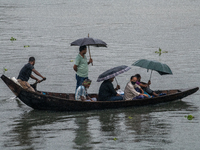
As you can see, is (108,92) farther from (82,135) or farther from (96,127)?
(82,135)

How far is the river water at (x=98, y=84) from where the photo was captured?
11195mm

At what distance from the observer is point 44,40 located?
31094 mm

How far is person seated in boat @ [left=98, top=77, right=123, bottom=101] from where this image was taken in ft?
44.7

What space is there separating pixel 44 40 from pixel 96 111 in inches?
709

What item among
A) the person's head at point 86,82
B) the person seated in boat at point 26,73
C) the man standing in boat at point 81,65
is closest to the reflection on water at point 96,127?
the person seated in boat at point 26,73

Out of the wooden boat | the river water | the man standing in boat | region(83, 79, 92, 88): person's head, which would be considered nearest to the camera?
the river water

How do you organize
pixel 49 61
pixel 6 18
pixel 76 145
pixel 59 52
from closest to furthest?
pixel 76 145
pixel 49 61
pixel 59 52
pixel 6 18

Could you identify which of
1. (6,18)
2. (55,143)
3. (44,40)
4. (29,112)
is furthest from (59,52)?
(6,18)

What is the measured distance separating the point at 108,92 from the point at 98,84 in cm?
472


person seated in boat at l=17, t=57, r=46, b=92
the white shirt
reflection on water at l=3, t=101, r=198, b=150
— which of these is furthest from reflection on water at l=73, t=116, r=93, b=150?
person seated in boat at l=17, t=57, r=46, b=92

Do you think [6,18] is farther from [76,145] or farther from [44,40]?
[76,145]

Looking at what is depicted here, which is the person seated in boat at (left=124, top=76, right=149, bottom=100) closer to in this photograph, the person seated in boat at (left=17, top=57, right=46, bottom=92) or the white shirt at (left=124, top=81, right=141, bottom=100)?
the white shirt at (left=124, top=81, right=141, bottom=100)

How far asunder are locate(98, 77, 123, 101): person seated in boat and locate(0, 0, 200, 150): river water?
16.9 inches

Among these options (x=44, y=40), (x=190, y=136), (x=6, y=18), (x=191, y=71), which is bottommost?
(x=190, y=136)
